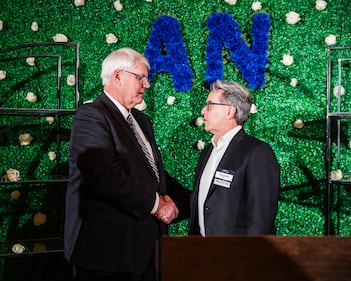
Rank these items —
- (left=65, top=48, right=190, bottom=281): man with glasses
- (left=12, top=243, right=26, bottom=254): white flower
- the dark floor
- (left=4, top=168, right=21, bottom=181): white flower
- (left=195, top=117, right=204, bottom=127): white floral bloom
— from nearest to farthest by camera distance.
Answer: (left=65, top=48, right=190, bottom=281): man with glasses < (left=12, top=243, right=26, bottom=254): white flower < (left=4, top=168, right=21, bottom=181): white flower < the dark floor < (left=195, top=117, right=204, bottom=127): white floral bloom

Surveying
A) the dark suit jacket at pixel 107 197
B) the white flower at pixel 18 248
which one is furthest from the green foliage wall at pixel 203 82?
the dark suit jacket at pixel 107 197

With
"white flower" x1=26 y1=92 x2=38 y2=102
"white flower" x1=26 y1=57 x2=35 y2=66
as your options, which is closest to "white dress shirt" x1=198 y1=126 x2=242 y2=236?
"white flower" x1=26 y1=92 x2=38 y2=102

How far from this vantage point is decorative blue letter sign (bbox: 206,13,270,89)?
3.59 m

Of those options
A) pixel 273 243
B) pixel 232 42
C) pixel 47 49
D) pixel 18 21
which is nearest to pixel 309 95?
pixel 232 42

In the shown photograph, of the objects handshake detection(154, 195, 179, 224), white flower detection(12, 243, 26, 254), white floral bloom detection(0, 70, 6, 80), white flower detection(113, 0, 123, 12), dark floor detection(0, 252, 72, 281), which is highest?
white flower detection(113, 0, 123, 12)

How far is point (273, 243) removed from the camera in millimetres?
1262

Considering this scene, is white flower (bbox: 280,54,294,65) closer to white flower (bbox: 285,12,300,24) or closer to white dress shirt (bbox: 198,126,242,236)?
white flower (bbox: 285,12,300,24)

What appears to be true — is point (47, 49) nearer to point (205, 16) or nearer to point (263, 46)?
point (205, 16)

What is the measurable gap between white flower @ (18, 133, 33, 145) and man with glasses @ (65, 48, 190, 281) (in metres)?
1.14

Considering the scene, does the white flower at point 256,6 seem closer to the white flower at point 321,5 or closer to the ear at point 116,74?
the white flower at point 321,5

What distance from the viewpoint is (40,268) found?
3.52 metres

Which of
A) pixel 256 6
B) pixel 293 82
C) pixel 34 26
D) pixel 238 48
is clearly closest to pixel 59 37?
pixel 34 26

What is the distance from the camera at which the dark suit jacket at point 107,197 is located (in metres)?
2.30

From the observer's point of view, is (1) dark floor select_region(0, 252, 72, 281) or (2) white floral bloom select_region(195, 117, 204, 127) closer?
A: (1) dark floor select_region(0, 252, 72, 281)
